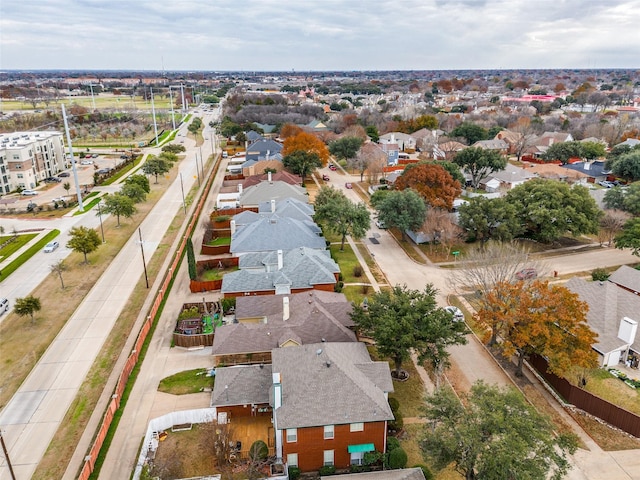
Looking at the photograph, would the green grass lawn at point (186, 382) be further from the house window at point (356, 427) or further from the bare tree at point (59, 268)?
the bare tree at point (59, 268)

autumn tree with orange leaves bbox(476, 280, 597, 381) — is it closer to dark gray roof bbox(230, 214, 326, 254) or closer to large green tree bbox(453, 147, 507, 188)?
dark gray roof bbox(230, 214, 326, 254)

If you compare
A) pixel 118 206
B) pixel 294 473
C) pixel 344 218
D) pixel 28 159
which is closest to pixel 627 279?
pixel 344 218

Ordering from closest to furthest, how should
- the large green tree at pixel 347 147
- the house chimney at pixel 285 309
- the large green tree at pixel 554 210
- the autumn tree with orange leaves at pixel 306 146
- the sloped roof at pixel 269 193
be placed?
the house chimney at pixel 285 309, the large green tree at pixel 554 210, the sloped roof at pixel 269 193, the autumn tree with orange leaves at pixel 306 146, the large green tree at pixel 347 147

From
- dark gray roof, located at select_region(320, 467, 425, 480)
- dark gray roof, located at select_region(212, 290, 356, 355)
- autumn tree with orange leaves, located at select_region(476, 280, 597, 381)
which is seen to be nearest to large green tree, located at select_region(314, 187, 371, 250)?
dark gray roof, located at select_region(212, 290, 356, 355)

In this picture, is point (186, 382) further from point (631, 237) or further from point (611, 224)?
point (611, 224)

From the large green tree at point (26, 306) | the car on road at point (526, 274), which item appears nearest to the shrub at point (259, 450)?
the car on road at point (526, 274)
